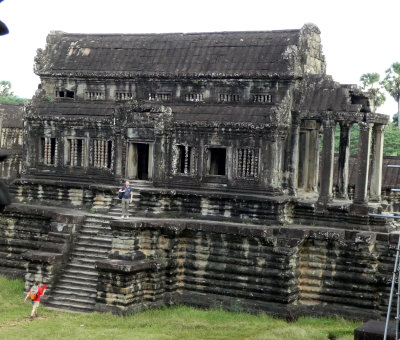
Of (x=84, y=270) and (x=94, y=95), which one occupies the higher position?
(x=94, y=95)

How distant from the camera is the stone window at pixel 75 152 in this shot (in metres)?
26.2

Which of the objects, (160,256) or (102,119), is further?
(102,119)

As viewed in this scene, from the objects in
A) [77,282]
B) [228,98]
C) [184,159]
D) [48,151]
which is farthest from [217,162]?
[48,151]

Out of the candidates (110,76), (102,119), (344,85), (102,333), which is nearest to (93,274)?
(102,333)

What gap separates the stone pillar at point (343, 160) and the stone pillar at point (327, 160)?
2.47 ft

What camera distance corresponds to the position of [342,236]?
20.8 meters

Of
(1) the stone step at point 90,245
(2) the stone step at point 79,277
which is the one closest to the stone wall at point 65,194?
(1) the stone step at point 90,245

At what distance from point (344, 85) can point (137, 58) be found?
7.58 m

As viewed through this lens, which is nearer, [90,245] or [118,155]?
[90,245]

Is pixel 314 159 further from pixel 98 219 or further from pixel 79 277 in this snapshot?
pixel 79 277

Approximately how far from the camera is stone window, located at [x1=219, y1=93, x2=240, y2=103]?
80.9 ft

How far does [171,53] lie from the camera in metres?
26.2

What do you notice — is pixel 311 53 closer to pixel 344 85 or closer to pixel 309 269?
pixel 344 85

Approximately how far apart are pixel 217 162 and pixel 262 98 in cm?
254
